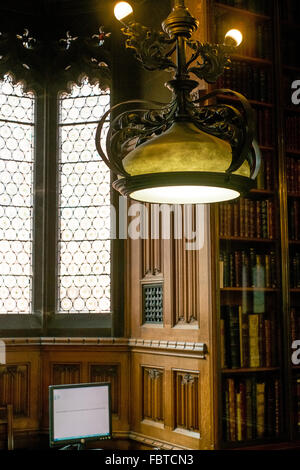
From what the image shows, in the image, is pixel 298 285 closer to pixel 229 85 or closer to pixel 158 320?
pixel 158 320

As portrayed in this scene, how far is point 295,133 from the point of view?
462 centimetres

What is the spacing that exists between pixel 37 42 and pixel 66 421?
10.9ft

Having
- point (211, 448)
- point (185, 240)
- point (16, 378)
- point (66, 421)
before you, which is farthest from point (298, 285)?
point (16, 378)

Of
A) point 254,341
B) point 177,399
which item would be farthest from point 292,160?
point 177,399

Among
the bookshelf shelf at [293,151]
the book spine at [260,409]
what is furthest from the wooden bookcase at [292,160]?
the book spine at [260,409]

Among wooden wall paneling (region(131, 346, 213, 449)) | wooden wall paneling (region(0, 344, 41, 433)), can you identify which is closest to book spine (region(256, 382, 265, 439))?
wooden wall paneling (region(131, 346, 213, 449))

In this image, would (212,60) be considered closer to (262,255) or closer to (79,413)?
(262,255)

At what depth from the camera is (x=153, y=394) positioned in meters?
4.67

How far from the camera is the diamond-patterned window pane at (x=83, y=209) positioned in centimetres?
529

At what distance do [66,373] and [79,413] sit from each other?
42.8 inches

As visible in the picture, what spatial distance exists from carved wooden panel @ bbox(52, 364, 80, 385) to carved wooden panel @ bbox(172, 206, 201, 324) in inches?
43.0

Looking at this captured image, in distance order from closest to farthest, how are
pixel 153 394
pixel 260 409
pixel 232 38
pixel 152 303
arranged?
pixel 232 38
pixel 260 409
pixel 153 394
pixel 152 303

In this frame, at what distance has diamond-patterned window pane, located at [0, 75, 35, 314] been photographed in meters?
5.22

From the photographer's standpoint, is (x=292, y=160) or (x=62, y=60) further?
(x=62, y=60)
